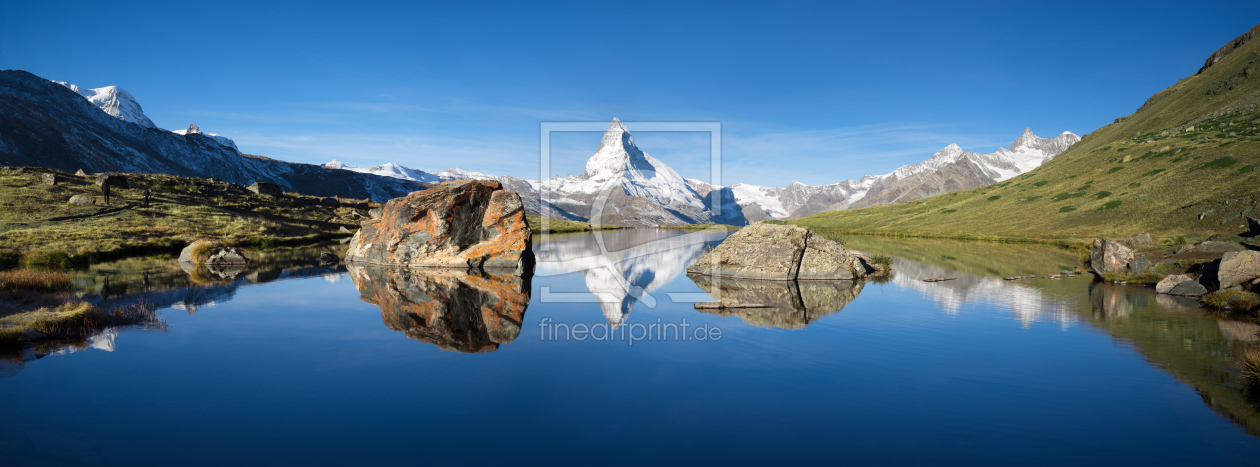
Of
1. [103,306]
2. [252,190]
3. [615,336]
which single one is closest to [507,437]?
[615,336]

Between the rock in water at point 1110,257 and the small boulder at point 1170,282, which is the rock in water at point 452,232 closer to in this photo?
the small boulder at point 1170,282

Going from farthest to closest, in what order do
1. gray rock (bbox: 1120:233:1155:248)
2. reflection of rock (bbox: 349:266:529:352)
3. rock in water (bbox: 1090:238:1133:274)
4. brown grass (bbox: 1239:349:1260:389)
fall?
gray rock (bbox: 1120:233:1155:248)
rock in water (bbox: 1090:238:1133:274)
reflection of rock (bbox: 349:266:529:352)
brown grass (bbox: 1239:349:1260:389)

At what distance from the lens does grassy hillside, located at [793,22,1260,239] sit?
201 ft

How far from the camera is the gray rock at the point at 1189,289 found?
75.8 ft

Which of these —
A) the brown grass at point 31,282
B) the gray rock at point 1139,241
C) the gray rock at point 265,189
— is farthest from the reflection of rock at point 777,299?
the gray rock at point 265,189

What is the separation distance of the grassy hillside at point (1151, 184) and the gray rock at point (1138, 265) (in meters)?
26.0

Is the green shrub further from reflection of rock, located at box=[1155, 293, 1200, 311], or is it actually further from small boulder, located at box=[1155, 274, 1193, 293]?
reflection of rock, located at box=[1155, 293, 1200, 311]

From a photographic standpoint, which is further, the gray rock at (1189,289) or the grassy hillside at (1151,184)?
the grassy hillside at (1151,184)

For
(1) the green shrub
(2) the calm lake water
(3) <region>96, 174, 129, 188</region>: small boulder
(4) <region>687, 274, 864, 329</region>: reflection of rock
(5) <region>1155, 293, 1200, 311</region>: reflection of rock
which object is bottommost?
(2) the calm lake water

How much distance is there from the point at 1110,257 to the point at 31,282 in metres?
51.3

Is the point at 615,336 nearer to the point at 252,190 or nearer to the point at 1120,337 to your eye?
the point at 1120,337

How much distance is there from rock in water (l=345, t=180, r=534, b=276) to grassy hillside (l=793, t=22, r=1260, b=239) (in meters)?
57.3

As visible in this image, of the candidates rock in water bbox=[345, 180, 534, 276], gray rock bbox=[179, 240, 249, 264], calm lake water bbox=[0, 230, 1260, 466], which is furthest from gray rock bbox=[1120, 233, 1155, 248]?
gray rock bbox=[179, 240, 249, 264]

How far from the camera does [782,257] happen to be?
29875 millimetres
